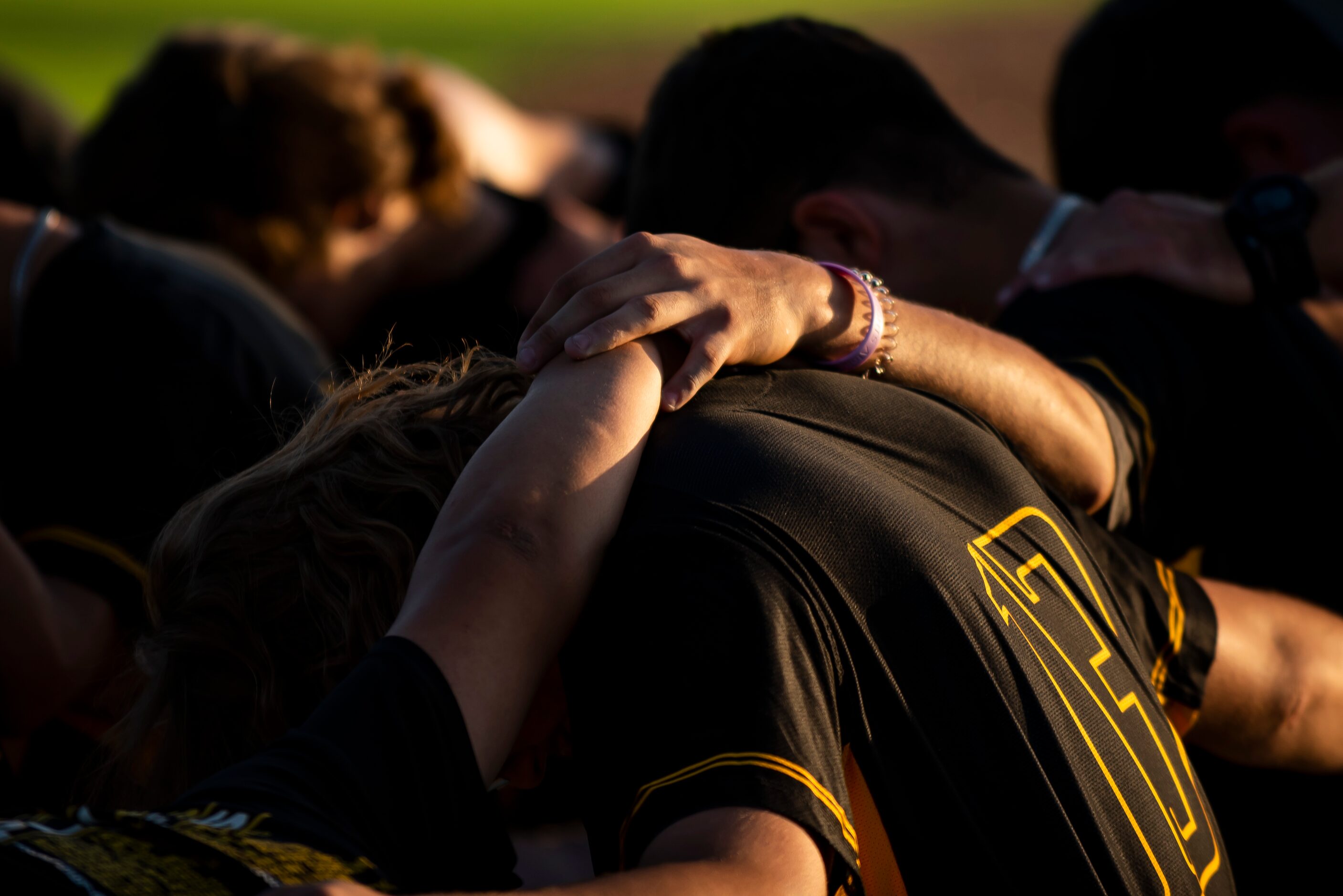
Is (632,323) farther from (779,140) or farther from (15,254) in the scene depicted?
(15,254)

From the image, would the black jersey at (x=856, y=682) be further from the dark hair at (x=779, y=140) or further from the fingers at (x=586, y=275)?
the dark hair at (x=779, y=140)

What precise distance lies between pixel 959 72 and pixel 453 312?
12754 mm

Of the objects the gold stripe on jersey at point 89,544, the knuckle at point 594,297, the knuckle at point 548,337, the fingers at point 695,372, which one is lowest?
the gold stripe on jersey at point 89,544

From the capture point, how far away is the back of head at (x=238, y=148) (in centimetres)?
304

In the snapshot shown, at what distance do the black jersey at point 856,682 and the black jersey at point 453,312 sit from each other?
2618 millimetres

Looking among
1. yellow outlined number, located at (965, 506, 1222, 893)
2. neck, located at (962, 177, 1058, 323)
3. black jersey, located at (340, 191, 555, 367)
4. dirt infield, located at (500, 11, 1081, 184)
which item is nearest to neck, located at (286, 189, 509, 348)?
black jersey, located at (340, 191, 555, 367)

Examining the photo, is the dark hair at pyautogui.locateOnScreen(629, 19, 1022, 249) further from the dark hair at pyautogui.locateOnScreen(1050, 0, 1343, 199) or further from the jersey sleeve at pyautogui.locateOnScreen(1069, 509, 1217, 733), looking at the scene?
the jersey sleeve at pyautogui.locateOnScreen(1069, 509, 1217, 733)

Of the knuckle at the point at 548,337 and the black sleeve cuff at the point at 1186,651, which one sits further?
the black sleeve cuff at the point at 1186,651

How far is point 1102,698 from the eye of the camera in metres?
1.25

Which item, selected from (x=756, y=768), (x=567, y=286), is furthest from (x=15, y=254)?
(x=756, y=768)

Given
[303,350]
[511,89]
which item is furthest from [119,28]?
→ [303,350]

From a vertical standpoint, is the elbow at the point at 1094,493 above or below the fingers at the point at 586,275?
below

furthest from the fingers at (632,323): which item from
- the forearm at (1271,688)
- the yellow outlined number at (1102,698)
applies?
the forearm at (1271,688)

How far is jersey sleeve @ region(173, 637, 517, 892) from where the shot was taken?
Result: 0.94 meters
